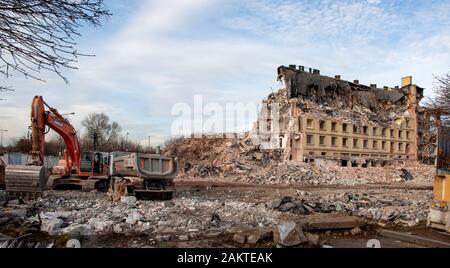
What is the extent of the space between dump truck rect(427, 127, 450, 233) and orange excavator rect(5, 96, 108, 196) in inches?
478

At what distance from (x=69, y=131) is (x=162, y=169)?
619 centimetres

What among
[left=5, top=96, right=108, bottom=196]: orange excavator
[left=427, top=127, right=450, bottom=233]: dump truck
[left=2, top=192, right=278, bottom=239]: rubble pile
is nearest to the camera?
[left=2, top=192, right=278, bottom=239]: rubble pile

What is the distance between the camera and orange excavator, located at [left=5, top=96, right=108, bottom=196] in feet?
46.8

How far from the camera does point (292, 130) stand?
4262cm

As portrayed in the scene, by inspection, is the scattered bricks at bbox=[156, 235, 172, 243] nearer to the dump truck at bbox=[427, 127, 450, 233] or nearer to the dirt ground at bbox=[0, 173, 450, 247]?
the dirt ground at bbox=[0, 173, 450, 247]

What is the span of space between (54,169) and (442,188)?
18.3m

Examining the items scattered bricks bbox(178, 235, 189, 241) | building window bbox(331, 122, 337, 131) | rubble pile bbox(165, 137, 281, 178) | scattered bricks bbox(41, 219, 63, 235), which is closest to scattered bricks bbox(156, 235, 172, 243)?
scattered bricks bbox(178, 235, 189, 241)

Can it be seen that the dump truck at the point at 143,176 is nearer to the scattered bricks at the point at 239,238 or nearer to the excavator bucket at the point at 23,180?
the excavator bucket at the point at 23,180

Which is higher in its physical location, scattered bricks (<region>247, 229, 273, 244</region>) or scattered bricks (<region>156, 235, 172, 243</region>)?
scattered bricks (<region>247, 229, 273, 244</region>)

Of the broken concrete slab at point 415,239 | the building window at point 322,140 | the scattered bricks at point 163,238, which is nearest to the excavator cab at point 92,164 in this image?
the scattered bricks at point 163,238

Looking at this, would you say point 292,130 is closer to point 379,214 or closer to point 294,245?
point 379,214

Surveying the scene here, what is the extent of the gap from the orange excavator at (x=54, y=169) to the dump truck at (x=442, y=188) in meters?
12.1

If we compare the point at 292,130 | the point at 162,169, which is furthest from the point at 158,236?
the point at 292,130
